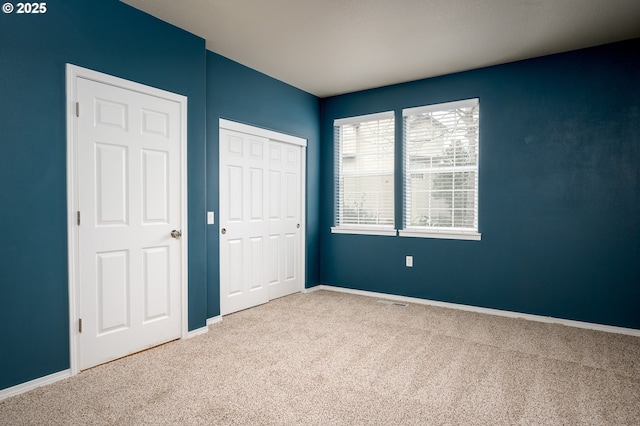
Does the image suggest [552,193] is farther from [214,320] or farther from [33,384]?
[33,384]

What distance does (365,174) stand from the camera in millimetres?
4992

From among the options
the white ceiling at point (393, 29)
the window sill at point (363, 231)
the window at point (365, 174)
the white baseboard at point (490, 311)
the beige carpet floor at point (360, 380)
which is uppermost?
the white ceiling at point (393, 29)

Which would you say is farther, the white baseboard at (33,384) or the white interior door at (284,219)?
the white interior door at (284,219)

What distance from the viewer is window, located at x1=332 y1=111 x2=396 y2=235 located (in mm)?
4809

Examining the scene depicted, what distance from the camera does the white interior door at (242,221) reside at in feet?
12.9

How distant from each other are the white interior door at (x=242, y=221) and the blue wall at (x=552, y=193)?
6.19 ft

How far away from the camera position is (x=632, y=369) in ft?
8.76

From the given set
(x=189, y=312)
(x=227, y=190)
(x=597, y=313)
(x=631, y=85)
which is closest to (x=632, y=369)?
(x=597, y=313)

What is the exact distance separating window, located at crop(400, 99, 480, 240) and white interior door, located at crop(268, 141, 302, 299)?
144 cm

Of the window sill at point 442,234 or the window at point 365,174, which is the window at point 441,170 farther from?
the window at point 365,174

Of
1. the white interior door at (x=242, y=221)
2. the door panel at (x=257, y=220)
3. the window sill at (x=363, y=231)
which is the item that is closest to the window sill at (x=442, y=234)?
the window sill at (x=363, y=231)

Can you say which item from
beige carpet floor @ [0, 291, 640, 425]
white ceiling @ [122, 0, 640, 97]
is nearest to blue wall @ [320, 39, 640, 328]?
white ceiling @ [122, 0, 640, 97]

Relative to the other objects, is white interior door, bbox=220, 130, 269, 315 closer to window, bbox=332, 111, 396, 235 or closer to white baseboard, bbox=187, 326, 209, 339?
white baseboard, bbox=187, 326, 209, 339

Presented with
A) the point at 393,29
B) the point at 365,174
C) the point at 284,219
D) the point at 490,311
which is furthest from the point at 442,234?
the point at 393,29
